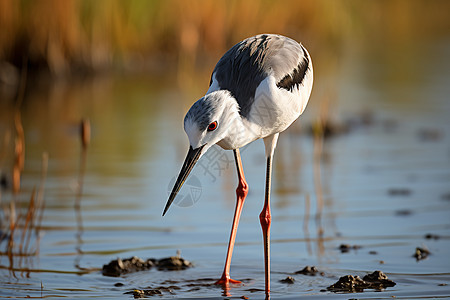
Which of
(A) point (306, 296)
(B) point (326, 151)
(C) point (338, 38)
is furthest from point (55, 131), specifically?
(C) point (338, 38)

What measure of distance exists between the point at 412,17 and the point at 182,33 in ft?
52.9

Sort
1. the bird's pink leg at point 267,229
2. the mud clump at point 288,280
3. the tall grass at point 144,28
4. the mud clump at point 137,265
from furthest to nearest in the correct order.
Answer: the tall grass at point 144,28 → the mud clump at point 137,265 → the mud clump at point 288,280 → the bird's pink leg at point 267,229

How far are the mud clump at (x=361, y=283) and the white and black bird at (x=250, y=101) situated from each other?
0.43 meters

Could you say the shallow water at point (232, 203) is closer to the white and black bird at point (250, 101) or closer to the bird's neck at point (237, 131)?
the white and black bird at point (250, 101)

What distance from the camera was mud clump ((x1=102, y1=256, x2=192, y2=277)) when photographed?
5.24 m

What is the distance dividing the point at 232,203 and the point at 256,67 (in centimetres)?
240

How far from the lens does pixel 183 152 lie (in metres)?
9.32

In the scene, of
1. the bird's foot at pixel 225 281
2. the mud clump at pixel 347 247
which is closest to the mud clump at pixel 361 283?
the bird's foot at pixel 225 281

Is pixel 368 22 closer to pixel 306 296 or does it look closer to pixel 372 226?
pixel 372 226

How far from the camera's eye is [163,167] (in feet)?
28.0

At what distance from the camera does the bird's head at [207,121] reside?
14.8ft

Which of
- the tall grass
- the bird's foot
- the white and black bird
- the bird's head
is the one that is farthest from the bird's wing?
the tall grass

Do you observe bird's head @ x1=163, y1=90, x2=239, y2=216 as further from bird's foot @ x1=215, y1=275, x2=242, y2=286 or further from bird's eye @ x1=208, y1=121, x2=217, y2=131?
bird's foot @ x1=215, y1=275, x2=242, y2=286

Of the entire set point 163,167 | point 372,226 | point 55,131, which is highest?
point 55,131
